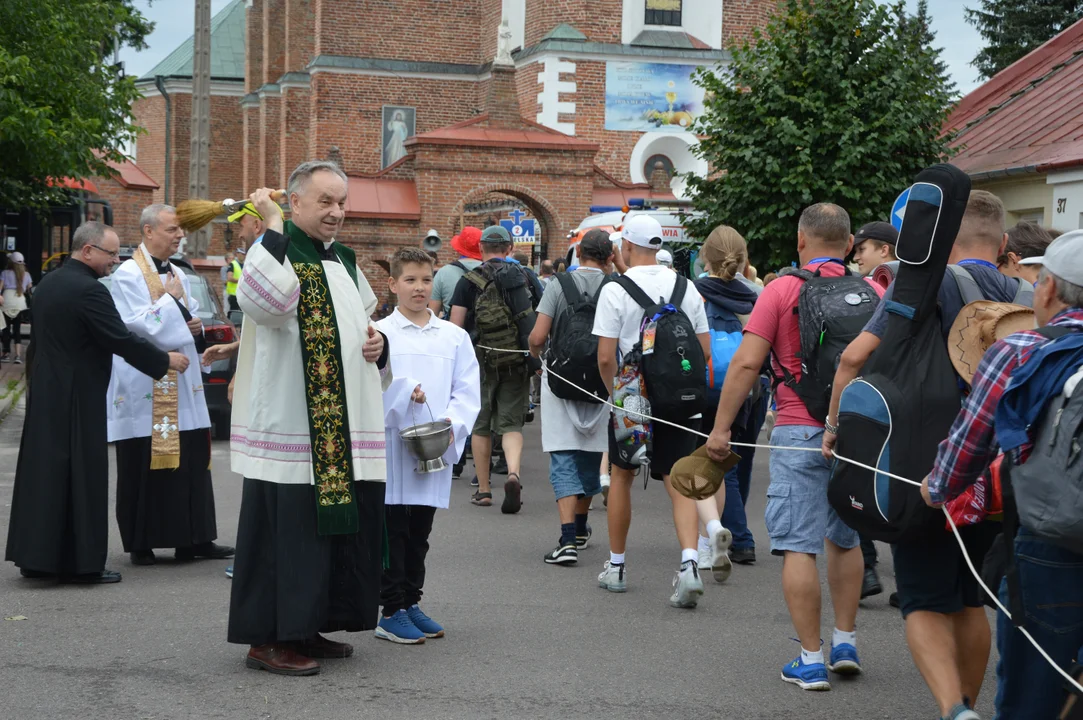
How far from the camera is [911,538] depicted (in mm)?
4590

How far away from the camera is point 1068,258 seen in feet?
12.2

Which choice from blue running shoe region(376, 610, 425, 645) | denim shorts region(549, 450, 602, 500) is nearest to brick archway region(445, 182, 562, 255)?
denim shorts region(549, 450, 602, 500)

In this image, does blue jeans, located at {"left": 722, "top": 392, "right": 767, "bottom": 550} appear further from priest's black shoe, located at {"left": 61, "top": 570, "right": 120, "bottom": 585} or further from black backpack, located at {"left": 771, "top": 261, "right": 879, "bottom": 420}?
priest's black shoe, located at {"left": 61, "top": 570, "right": 120, "bottom": 585}

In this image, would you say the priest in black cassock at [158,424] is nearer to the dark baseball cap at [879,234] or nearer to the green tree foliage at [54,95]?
the dark baseball cap at [879,234]

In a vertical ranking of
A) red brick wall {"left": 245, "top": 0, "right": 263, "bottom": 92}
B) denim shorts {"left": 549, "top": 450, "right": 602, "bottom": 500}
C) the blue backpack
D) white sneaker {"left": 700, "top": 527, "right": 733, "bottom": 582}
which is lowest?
white sneaker {"left": 700, "top": 527, "right": 733, "bottom": 582}

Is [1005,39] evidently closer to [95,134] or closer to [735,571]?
[95,134]

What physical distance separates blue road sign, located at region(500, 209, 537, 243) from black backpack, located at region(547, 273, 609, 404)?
59.1ft

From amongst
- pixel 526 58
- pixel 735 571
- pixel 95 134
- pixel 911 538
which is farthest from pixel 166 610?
pixel 526 58

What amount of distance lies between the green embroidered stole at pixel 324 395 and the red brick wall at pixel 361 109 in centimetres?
3424

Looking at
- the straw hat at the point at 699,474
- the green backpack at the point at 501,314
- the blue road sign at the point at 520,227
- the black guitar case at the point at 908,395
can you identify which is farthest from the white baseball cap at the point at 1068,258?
the blue road sign at the point at 520,227

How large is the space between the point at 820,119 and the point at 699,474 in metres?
11.0

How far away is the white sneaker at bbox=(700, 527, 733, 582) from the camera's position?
Answer: 7.43m

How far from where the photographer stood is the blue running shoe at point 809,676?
5633mm

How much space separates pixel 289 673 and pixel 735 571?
3.43m
